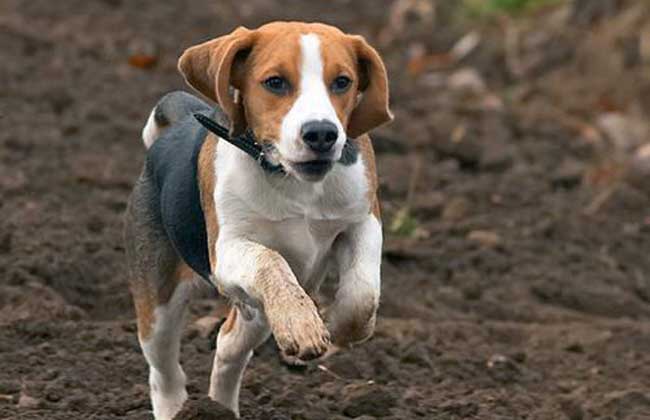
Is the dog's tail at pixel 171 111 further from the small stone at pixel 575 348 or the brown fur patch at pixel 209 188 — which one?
the small stone at pixel 575 348

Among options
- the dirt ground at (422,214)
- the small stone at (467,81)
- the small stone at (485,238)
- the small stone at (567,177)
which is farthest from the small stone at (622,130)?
the small stone at (485,238)

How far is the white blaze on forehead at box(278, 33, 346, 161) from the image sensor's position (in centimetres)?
510

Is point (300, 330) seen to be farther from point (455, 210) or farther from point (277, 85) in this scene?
point (455, 210)

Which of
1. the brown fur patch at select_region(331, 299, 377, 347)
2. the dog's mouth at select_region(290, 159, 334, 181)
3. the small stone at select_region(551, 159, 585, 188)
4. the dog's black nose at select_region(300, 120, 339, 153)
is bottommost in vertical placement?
the small stone at select_region(551, 159, 585, 188)

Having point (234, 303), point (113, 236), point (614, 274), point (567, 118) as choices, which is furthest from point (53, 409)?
point (567, 118)

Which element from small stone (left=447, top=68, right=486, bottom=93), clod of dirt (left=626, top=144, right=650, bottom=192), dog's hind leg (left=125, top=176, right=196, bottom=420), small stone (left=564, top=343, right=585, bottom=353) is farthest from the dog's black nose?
small stone (left=447, top=68, right=486, bottom=93)

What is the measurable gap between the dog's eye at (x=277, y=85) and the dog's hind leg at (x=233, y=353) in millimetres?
878

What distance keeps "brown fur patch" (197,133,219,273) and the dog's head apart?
26cm

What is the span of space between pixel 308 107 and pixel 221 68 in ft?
1.10

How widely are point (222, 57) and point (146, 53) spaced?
677cm

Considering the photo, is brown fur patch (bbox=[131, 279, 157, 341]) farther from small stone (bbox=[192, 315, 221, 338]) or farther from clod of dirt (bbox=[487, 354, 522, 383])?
clod of dirt (bbox=[487, 354, 522, 383])

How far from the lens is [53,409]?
6.14 metres

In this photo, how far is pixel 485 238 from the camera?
885cm

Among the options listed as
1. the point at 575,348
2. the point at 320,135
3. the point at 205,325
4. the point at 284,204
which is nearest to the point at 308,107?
the point at 320,135
